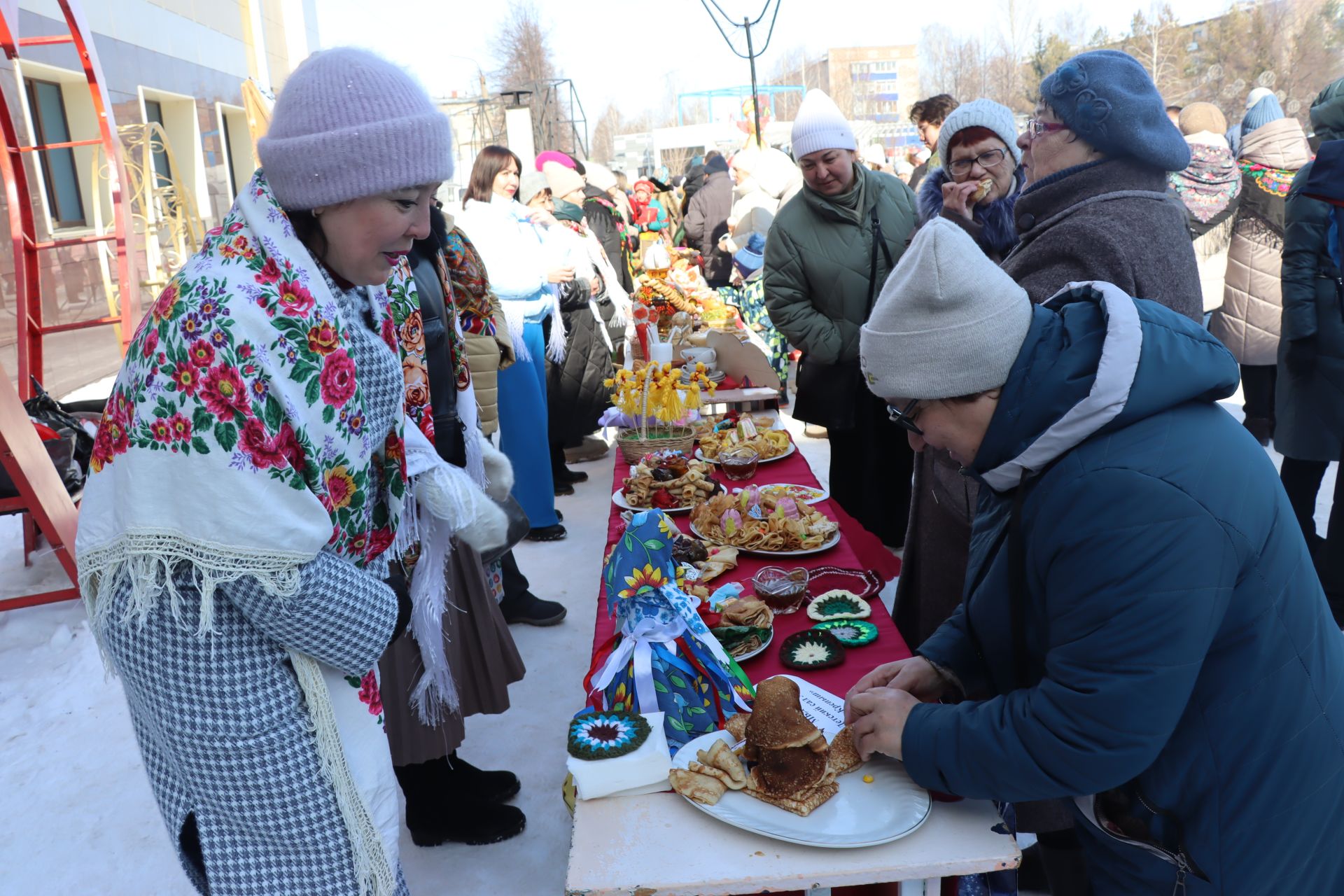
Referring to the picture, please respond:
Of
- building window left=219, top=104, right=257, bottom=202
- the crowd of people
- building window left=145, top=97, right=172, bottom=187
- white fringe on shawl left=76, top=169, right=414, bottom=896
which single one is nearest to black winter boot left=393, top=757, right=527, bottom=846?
the crowd of people

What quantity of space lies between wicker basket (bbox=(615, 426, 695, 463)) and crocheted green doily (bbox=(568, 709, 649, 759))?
6.10 ft

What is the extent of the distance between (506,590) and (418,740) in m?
1.57

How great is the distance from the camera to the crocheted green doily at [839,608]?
2000 millimetres

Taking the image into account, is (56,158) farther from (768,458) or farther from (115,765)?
(768,458)

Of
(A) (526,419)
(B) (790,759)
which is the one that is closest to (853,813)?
(B) (790,759)

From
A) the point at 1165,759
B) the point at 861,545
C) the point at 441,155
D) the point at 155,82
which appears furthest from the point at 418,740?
the point at 155,82

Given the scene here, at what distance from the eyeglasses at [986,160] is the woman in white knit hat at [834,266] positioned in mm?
894

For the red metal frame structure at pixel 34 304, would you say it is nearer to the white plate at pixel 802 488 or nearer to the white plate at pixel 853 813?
the white plate at pixel 802 488

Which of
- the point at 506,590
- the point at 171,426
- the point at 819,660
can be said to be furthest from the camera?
the point at 506,590

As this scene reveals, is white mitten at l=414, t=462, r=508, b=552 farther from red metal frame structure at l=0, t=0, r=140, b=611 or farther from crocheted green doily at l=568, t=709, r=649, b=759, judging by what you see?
red metal frame structure at l=0, t=0, r=140, b=611

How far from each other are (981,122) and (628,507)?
162cm

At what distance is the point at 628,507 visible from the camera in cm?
284

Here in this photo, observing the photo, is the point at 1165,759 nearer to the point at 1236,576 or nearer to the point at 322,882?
the point at 1236,576

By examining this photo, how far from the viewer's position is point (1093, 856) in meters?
1.35
